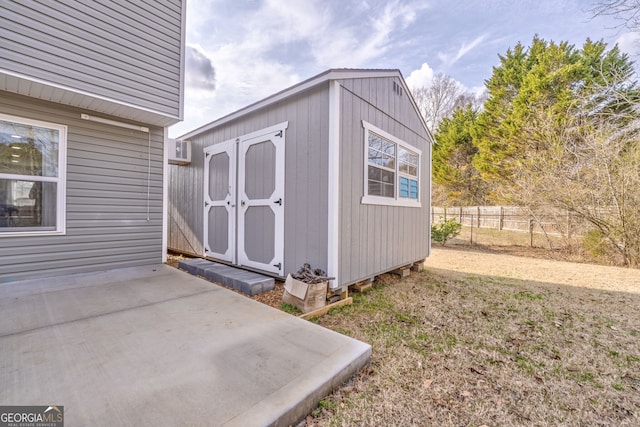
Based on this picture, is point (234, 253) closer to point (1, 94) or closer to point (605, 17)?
point (1, 94)

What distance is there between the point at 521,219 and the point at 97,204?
12219mm

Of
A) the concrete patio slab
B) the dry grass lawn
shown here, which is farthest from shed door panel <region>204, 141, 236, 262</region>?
the dry grass lawn

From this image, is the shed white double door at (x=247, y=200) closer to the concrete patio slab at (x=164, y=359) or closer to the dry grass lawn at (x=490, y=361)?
the concrete patio slab at (x=164, y=359)

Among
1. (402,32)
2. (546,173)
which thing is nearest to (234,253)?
(402,32)

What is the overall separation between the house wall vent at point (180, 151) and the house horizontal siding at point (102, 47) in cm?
172

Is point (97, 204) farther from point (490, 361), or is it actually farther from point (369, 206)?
point (490, 361)

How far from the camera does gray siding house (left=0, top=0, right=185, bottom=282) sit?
10.1ft

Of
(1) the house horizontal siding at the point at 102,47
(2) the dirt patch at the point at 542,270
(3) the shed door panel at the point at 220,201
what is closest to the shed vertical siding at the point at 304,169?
(3) the shed door panel at the point at 220,201

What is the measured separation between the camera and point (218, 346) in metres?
1.98

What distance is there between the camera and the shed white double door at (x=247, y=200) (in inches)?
158

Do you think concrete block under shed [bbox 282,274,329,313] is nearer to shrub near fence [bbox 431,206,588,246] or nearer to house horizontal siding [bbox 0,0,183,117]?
house horizontal siding [bbox 0,0,183,117]

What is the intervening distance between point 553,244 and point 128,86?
11.3m

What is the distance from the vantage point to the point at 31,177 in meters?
3.43

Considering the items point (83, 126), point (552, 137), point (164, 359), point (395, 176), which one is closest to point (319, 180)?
point (395, 176)
